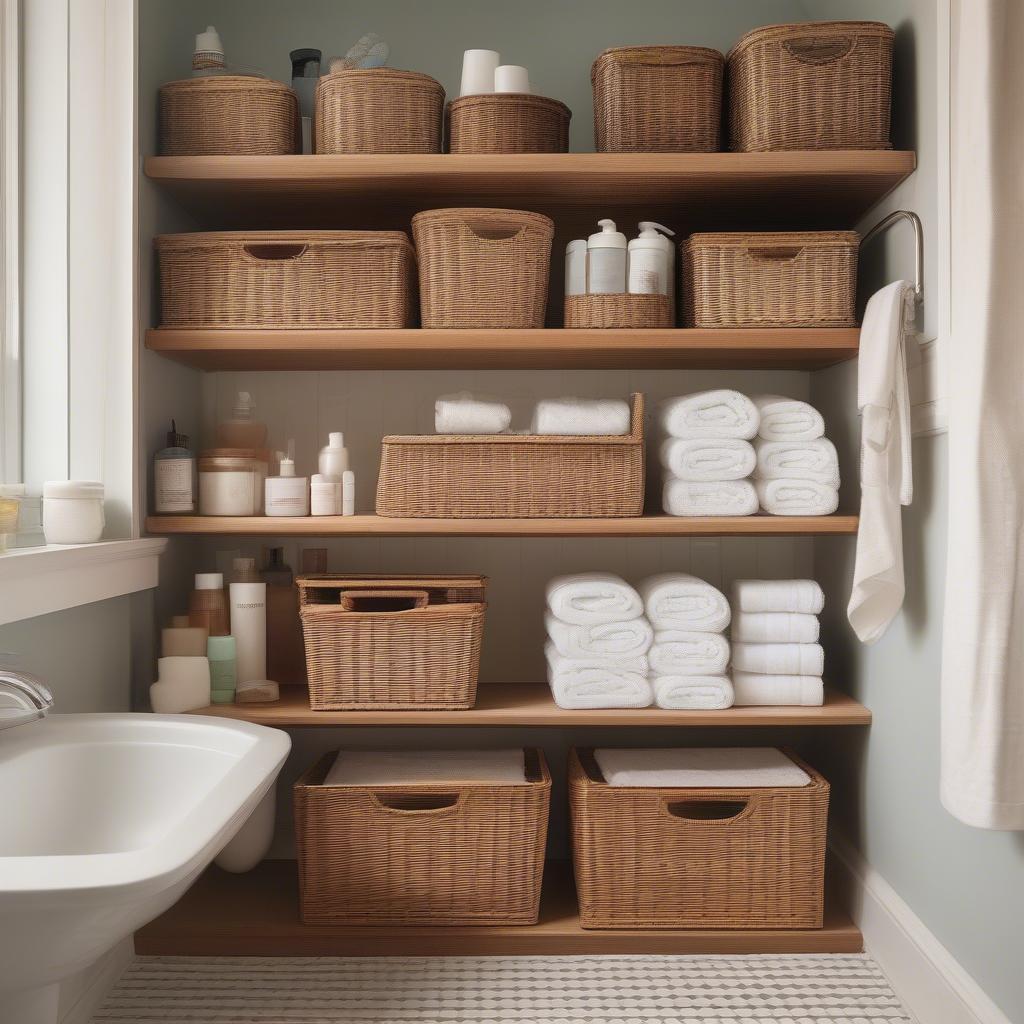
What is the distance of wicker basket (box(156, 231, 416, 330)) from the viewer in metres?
1.87

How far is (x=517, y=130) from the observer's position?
6.08 feet

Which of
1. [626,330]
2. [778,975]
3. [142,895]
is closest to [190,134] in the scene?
[626,330]

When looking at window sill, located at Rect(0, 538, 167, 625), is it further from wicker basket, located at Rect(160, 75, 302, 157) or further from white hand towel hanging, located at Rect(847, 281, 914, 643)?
white hand towel hanging, located at Rect(847, 281, 914, 643)

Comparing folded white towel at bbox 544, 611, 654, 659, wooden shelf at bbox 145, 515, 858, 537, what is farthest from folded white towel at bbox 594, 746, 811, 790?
wooden shelf at bbox 145, 515, 858, 537

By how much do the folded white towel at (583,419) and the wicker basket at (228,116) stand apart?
0.72m

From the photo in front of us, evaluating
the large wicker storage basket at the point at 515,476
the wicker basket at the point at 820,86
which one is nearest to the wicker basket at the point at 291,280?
the large wicker storage basket at the point at 515,476

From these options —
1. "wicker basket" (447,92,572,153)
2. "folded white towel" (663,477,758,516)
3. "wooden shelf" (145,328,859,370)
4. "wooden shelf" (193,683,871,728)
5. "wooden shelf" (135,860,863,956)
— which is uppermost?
"wicker basket" (447,92,572,153)

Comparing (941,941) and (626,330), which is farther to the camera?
(626,330)

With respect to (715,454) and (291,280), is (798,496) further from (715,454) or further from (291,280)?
(291,280)

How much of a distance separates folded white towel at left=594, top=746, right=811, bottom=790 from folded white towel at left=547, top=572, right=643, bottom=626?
313mm

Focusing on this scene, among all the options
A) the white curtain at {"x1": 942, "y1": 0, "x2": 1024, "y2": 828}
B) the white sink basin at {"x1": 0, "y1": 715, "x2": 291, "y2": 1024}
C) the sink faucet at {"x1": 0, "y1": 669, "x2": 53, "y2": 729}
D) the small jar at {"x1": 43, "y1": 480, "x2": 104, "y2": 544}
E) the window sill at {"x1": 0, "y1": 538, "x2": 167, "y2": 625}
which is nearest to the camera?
the white sink basin at {"x1": 0, "y1": 715, "x2": 291, "y2": 1024}

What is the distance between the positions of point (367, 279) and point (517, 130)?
1.32 ft

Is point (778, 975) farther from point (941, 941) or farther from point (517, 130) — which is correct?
point (517, 130)

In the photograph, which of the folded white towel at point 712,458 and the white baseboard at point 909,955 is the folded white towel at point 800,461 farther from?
the white baseboard at point 909,955
